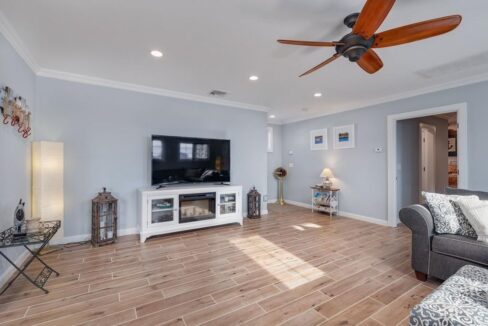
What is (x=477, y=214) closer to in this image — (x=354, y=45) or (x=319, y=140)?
(x=354, y=45)

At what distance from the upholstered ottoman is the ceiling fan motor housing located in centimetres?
174

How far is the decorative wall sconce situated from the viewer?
7.14 ft

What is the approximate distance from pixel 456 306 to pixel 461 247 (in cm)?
119

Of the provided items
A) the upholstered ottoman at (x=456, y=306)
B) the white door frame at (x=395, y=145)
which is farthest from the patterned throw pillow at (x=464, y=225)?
the white door frame at (x=395, y=145)

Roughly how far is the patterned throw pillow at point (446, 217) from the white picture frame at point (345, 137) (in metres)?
2.66

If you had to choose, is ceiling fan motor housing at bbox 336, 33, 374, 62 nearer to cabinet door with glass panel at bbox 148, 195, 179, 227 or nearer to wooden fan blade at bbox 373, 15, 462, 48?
wooden fan blade at bbox 373, 15, 462, 48

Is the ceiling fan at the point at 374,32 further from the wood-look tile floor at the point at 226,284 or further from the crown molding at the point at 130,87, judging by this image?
the crown molding at the point at 130,87

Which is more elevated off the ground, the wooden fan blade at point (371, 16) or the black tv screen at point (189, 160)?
the wooden fan blade at point (371, 16)

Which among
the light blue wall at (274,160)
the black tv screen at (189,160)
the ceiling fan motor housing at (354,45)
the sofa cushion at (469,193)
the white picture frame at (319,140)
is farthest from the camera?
the light blue wall at (274,160)

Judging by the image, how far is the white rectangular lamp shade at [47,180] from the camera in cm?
290

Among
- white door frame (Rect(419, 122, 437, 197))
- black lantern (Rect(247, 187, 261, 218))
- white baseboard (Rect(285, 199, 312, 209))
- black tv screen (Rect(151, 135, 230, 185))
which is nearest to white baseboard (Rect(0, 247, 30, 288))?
black tv screen (Rect(151, 135, 230, 185))

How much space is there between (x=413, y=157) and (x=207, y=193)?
421 cm

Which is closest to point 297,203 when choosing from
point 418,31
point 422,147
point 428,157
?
point 422,147

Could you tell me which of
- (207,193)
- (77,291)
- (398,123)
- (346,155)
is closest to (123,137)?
(207,193)
